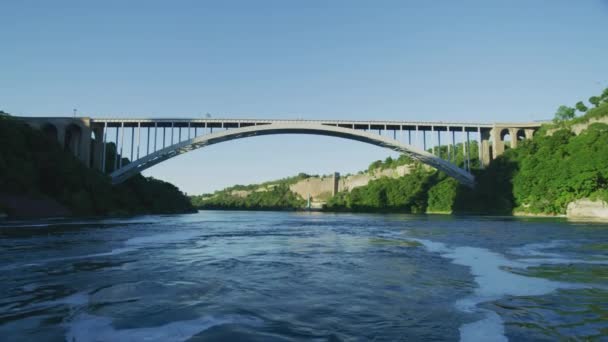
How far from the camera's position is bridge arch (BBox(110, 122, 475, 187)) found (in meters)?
34.6

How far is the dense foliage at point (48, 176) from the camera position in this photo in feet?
74.4

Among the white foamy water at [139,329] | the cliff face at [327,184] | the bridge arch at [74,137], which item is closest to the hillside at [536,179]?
the cliff face at [327,184]

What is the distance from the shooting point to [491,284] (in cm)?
450

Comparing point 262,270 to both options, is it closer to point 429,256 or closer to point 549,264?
point 429,256

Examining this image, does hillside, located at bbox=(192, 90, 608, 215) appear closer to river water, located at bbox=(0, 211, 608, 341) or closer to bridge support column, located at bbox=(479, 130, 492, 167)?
bridge support column, located at bbox=(479, 130, 492, 167)

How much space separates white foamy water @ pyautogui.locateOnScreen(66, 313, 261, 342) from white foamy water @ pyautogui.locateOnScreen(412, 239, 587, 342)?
1.82 meters

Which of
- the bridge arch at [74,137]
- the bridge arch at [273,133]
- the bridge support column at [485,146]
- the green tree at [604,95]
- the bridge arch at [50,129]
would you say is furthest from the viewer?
the green tree at [604,95]

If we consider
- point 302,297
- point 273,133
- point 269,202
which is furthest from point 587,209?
point 269,202

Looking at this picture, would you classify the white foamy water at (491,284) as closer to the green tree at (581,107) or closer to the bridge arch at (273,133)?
the bridge arch at (273,133)

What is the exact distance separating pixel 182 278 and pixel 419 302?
3093 mm

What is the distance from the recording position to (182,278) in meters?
4.91

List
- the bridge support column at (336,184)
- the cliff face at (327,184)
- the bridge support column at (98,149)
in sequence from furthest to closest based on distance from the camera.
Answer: the bridge support column at (336,184), the cliff face at (327,184), the bridge support column at (98,149)

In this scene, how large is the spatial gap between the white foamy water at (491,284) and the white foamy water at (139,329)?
5.96 feet

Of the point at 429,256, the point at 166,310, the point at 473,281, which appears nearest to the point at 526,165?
the point at 429,256
